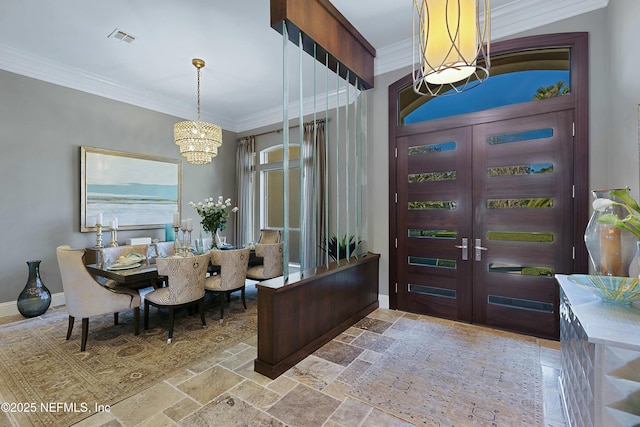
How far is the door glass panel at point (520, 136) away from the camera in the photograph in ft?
9.67

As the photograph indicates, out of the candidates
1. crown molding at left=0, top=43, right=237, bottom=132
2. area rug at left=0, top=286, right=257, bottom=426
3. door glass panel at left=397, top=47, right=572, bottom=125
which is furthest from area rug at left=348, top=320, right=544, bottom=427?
crown molding at left=0, top=43, right=237, bottom=132

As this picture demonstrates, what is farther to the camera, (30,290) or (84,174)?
(84,174)

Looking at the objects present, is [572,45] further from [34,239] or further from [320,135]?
[34,239]

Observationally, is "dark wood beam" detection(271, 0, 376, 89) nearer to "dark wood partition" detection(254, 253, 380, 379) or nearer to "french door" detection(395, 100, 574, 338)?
"french door" detection(395, 100, 574, 338)

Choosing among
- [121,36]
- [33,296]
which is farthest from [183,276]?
[121,36]

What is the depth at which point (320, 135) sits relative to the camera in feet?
16.7

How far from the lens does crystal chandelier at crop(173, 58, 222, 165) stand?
396 cm

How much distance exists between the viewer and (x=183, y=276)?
118 inches

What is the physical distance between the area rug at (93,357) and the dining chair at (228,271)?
420 mm

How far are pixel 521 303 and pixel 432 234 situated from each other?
1.18 meters

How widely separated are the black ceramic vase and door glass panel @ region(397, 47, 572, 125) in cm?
558

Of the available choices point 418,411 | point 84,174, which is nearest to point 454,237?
point 418,411

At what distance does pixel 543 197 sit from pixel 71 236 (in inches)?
248

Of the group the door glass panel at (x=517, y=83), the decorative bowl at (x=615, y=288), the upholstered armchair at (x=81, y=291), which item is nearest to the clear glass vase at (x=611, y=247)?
the decorative bowl at (x=615, y=288)
